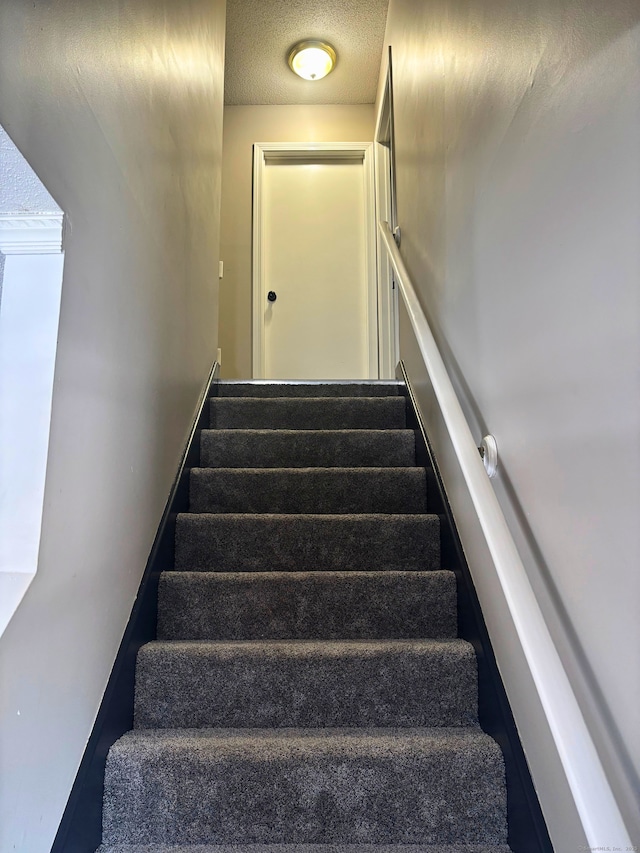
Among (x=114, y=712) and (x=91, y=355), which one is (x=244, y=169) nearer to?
(x=91, y=355)

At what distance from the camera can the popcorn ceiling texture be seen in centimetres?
90

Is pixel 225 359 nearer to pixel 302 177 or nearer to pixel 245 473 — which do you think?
pixel 302 177

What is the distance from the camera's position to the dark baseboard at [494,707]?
1.05 metres

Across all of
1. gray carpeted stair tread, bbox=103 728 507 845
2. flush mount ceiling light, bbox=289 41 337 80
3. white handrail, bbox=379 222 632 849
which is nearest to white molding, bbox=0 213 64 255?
white handrail, bbox=379 222 632 849

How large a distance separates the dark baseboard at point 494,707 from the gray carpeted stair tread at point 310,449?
1.31ft

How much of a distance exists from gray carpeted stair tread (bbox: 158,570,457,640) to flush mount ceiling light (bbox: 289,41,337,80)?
333 centimetres

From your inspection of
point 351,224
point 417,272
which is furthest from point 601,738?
point 351,224

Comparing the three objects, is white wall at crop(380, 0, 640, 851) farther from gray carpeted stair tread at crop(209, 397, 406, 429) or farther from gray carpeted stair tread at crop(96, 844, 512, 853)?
gray carpeted stair tread at crop(209, 397, 406, 429)

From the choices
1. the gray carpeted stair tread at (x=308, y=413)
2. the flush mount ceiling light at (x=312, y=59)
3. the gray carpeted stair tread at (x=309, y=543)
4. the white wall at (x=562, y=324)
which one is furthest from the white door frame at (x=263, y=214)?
the white wall at (x=562, y=324)

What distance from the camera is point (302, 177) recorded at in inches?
157

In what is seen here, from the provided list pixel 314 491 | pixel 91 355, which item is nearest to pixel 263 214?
pixel 314 491

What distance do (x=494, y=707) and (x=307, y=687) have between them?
43cm

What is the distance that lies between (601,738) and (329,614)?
Answer: 2.75ft

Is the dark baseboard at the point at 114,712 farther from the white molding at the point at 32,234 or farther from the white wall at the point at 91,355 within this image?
the white molding at the point at 32,234
